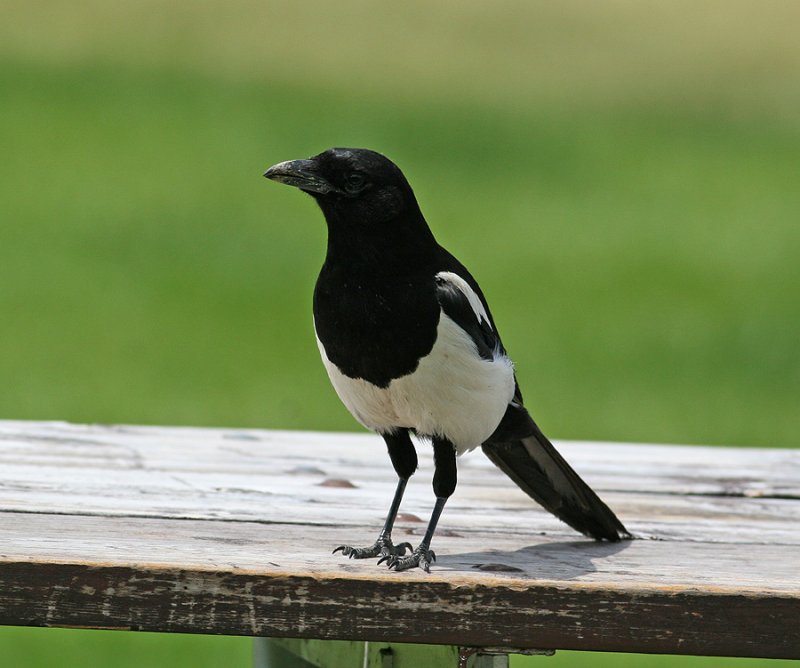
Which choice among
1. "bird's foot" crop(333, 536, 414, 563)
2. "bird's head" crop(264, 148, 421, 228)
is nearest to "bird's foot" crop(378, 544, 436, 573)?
"bird's foot" crop(333, 536, 414, 563)

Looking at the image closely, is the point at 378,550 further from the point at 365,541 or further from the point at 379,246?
the point at 379,246

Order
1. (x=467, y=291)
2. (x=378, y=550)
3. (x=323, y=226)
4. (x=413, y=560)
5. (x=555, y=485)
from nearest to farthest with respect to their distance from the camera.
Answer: (x=413, y=560)
(x=378, y=550)
(x=467, y=291)
(x=555, y=485)
(x=323, y=226)

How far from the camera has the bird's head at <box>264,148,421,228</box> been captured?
3.24 meters

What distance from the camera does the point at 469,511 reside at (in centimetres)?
381

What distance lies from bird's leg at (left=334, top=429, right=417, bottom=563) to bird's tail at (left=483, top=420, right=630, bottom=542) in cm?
25

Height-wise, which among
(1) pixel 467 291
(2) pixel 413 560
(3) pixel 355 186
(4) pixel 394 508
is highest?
(3) pixel 355 186

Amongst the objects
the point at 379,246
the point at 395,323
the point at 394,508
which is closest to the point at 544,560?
the point at 394,508

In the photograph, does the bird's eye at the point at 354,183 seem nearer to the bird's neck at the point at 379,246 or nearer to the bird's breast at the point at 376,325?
the bird's neck at the point at 379,246

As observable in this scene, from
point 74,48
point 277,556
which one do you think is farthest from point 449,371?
point 74,48

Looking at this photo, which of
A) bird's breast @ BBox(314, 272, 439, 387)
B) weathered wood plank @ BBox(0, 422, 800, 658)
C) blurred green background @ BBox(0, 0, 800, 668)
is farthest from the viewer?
blurred green background @ BBox(0, 0, 800, 668)

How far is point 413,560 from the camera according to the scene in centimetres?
294

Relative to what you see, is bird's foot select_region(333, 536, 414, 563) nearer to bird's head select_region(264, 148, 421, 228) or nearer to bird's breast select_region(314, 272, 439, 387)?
bird's breast select_region(314, 272, 439, 387)

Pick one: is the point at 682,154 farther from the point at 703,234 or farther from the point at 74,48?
the point at 74,48

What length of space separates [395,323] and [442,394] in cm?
19
